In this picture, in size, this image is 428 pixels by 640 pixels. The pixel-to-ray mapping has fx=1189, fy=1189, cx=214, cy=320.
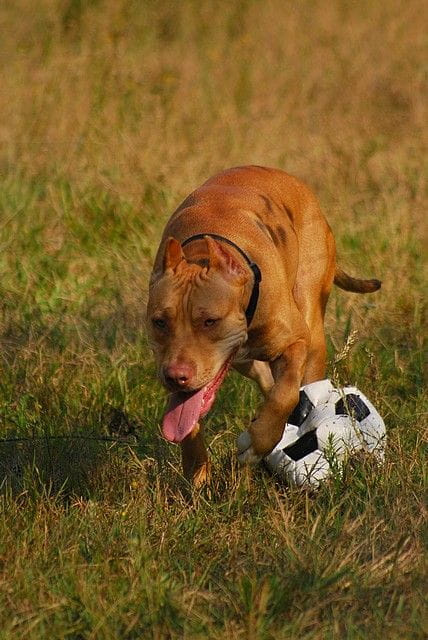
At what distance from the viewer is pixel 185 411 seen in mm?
4859

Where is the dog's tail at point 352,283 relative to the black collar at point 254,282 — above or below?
below

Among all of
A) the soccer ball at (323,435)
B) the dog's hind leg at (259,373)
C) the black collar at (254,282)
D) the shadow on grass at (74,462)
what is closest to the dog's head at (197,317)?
the black collar at (254,282)

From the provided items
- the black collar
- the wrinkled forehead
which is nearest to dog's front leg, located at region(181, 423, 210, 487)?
the black collar

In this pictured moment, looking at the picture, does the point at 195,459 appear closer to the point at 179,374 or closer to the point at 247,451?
the point at 247,451

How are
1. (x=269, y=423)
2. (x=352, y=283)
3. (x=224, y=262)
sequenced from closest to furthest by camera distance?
(x=224, y=262) < (x=269, y=423) < (x=352, y=283)

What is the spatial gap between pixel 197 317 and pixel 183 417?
0.42 metres

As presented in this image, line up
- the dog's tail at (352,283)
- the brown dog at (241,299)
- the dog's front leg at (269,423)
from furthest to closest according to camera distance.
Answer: the dog's tail at (352,283)
the dog's front leg at (269,423)
the brown dog at (241,299)

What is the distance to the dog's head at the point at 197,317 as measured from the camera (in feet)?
15.5

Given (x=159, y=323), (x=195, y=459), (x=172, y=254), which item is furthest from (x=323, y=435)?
(x=172, y=254)

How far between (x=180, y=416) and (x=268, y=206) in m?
1.38

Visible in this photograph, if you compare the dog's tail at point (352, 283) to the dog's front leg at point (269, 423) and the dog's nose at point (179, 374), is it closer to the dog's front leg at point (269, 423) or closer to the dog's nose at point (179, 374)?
the dog's front leg at point (269, 423)

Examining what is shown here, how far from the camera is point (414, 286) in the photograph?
7.82m

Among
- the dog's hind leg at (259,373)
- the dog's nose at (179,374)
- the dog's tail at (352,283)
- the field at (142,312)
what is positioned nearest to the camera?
the field at (142,312)

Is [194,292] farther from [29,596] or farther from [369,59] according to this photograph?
[369,59]
